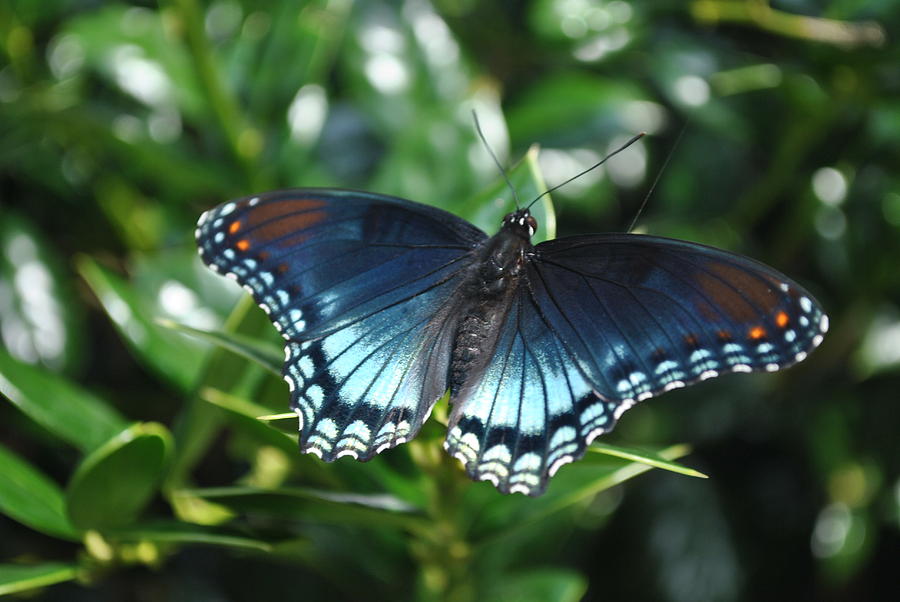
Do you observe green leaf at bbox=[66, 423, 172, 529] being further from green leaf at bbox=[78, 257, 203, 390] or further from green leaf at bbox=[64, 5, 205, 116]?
green leaf at bbox=[64, 5, 205, 116]

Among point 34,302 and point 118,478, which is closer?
point 118,478

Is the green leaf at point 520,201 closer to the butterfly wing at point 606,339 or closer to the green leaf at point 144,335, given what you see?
the butterfly wing at point 606,339

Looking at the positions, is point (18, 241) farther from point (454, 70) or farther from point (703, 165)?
point (703, 165)

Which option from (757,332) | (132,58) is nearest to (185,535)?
(757,332)

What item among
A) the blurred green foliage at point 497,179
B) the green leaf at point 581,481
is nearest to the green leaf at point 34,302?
the blurred green foliage at point 497,179

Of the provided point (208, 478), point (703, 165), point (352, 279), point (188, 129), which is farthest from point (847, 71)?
point (208, 478)

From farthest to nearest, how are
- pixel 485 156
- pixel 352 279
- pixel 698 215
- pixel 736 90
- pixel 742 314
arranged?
pixel 698 215 → pixel 736 90 → pixel 485 156 → pixel 352 279 → pixel 742 314

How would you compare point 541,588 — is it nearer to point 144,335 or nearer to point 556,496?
point 556,496
